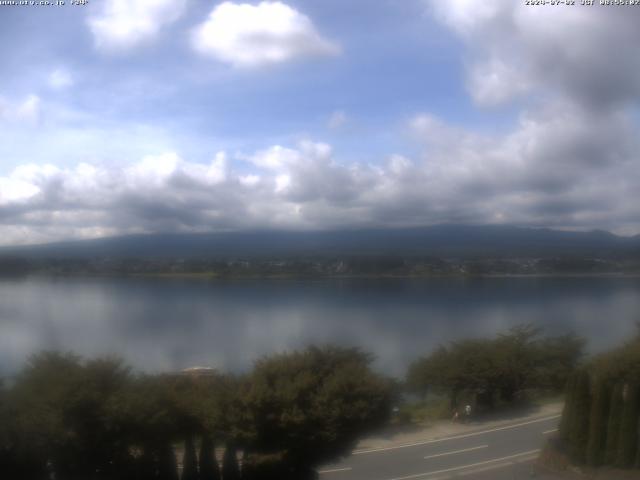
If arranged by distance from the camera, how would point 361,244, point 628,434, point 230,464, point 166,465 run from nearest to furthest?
1. point 166,465
2. point 230,464
3. point 628,434
4. point 361,244

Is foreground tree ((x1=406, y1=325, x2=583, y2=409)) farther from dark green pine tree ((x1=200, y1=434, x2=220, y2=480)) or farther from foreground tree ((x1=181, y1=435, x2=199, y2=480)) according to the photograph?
foreground tree ((x1=181, y1=435, x2=199, y2=480))

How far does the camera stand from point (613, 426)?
441 inches

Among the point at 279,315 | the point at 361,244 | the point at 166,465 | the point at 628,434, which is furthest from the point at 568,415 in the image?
the point at 361,244

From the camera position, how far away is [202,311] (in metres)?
18.3

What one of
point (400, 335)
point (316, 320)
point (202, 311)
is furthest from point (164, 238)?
point (400, 335)

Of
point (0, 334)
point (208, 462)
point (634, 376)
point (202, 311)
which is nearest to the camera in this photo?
point (208, 462)

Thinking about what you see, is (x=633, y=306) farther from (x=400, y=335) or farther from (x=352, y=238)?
(x=352, y=238)

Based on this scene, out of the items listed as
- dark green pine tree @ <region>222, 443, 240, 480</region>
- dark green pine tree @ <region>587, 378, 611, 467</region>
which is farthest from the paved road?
dark green pine tree @ <region>222, 443, 240, 480</region>

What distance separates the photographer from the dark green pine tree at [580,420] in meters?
11.2

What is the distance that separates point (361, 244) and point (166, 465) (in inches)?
780

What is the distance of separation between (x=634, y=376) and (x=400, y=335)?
25.1 feet

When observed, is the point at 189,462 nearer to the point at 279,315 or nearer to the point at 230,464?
the point at 230,464

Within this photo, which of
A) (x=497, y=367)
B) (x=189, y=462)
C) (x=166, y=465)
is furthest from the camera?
(x=497, y=367)

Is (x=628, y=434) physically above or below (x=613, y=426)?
below
